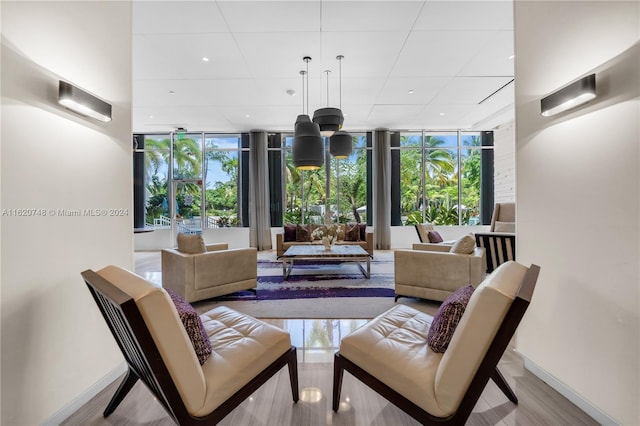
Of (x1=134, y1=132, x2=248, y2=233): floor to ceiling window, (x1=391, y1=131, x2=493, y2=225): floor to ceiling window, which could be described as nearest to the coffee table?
(x1=391, y1=131, x2=493, y2=225): floor to ceiling window

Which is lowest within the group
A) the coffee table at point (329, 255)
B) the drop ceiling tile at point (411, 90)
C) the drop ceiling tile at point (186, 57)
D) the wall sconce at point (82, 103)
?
the coffee table at point (329, 255)

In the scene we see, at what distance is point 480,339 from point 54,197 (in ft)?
7.23

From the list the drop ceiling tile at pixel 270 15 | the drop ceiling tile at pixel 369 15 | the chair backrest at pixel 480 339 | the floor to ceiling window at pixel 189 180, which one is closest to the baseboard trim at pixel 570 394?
the chair backrest at pixel 480 339

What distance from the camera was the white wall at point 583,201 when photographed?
1.33 m

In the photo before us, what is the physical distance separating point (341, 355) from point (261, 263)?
424 cm

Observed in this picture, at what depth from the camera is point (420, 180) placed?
24.5 feet

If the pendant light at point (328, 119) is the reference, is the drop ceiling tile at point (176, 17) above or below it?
above

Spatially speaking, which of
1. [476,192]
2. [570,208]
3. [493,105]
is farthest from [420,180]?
[570,208]

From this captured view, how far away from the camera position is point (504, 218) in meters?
5.08

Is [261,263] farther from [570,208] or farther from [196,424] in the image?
[570,208]

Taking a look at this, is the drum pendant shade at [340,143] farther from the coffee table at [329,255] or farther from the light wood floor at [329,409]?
the light wood floor at [329,409]

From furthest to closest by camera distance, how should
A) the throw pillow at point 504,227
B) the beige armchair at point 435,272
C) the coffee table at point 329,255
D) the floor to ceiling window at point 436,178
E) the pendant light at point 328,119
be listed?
the floor to ceiling window at point 436,178, the throw pillow at point 504,227, the coffee table at point 329,255, the pendant light at point 328,119, the beige armchair at point 435,272

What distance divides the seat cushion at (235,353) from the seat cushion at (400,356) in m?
0.41

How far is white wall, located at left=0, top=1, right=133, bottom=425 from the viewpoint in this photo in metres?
1.28
